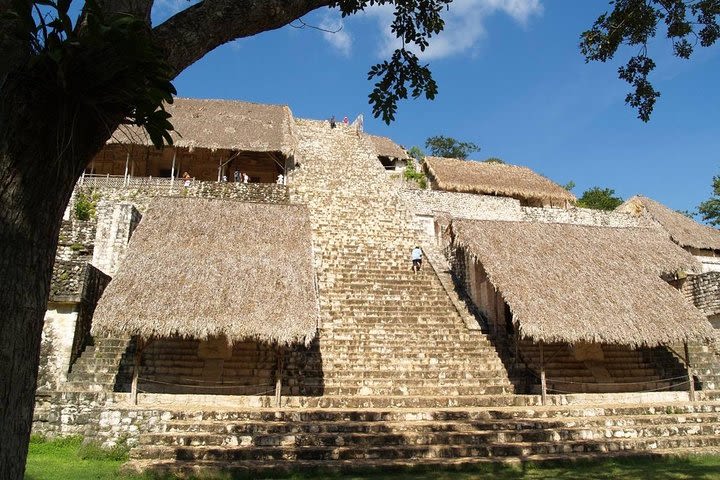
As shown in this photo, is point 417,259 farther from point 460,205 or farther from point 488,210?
point 488,210

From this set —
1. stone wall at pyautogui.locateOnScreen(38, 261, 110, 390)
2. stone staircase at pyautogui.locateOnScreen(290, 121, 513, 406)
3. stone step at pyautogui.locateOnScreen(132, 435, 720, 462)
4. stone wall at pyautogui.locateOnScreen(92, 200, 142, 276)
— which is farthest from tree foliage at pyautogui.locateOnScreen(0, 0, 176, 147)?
stone wall at pyautogui.locateOnScreen(92, 200, 142, 276)

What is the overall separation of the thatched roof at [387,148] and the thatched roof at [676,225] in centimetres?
1278

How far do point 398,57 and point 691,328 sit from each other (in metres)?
8.59

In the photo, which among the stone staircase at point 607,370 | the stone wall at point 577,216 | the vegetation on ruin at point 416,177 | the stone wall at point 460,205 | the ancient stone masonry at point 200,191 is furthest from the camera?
the vegetation on ruin at point 416,177

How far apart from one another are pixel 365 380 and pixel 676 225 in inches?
821

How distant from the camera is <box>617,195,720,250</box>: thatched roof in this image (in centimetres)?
2381

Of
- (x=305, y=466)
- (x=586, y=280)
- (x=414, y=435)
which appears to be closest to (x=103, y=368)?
(x=305, y=466)

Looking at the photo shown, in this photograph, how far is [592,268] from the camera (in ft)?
39.1

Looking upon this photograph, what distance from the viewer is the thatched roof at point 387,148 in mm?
33000

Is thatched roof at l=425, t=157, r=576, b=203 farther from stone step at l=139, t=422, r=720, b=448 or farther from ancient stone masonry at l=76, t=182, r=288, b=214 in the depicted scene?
stone step at l=139, t=422, r=720, b=448

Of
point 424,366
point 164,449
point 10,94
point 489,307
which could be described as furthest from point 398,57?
point 489,307

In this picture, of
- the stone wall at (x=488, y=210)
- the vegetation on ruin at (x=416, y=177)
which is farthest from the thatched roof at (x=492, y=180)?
the stone wall at (x=488, y=210)

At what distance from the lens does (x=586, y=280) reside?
37.5 ft

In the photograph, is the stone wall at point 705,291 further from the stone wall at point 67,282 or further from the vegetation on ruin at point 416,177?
the stone wall at point 67,282
